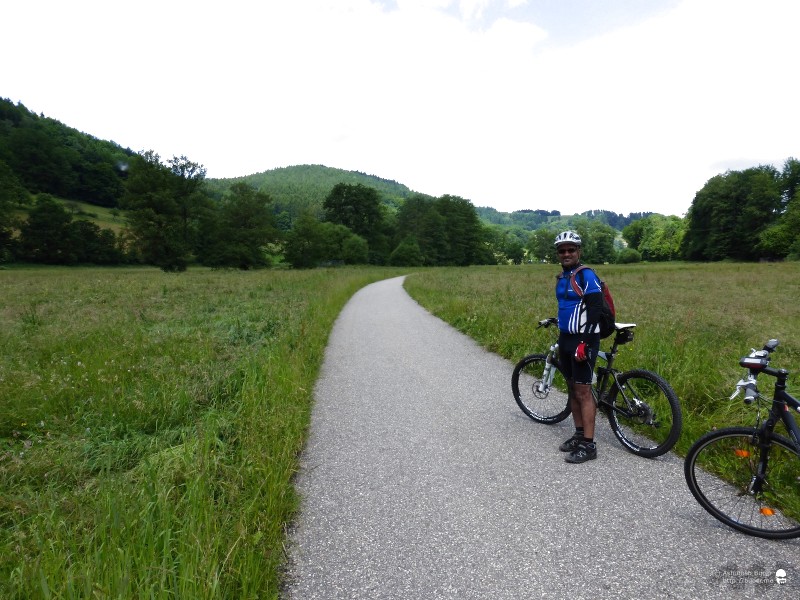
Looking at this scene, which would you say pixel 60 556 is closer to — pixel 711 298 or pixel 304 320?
pixel 304 320

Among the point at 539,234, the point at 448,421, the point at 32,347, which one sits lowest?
the point at 448,421

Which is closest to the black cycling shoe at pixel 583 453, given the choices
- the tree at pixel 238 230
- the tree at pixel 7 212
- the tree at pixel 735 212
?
the tree at pixel 238 230

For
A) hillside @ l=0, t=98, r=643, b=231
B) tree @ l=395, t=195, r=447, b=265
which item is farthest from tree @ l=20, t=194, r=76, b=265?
tree @ l=395, t=195, r=447, b=265

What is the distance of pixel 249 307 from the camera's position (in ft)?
44.5

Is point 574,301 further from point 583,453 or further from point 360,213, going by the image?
point 360,213

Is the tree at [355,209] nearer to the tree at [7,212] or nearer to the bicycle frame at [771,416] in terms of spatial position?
the tree at [7,212]

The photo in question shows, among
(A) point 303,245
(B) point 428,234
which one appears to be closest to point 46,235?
(A) point 303,245

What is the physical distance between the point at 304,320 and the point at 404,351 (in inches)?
126

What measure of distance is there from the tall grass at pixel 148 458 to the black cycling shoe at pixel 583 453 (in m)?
2.76

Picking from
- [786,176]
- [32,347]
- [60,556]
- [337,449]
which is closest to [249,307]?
[32,347]

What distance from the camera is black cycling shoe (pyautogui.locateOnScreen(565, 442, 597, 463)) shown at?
Result: 3.76m

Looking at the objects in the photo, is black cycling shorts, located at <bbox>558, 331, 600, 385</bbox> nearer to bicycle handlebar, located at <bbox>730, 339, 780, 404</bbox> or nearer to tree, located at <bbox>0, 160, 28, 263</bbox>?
bicycle handlebar, located at <bbox>730, 339, 780, 404</bbox>

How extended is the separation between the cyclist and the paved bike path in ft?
0.84

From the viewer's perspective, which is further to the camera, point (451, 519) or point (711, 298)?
point (711, 298)
